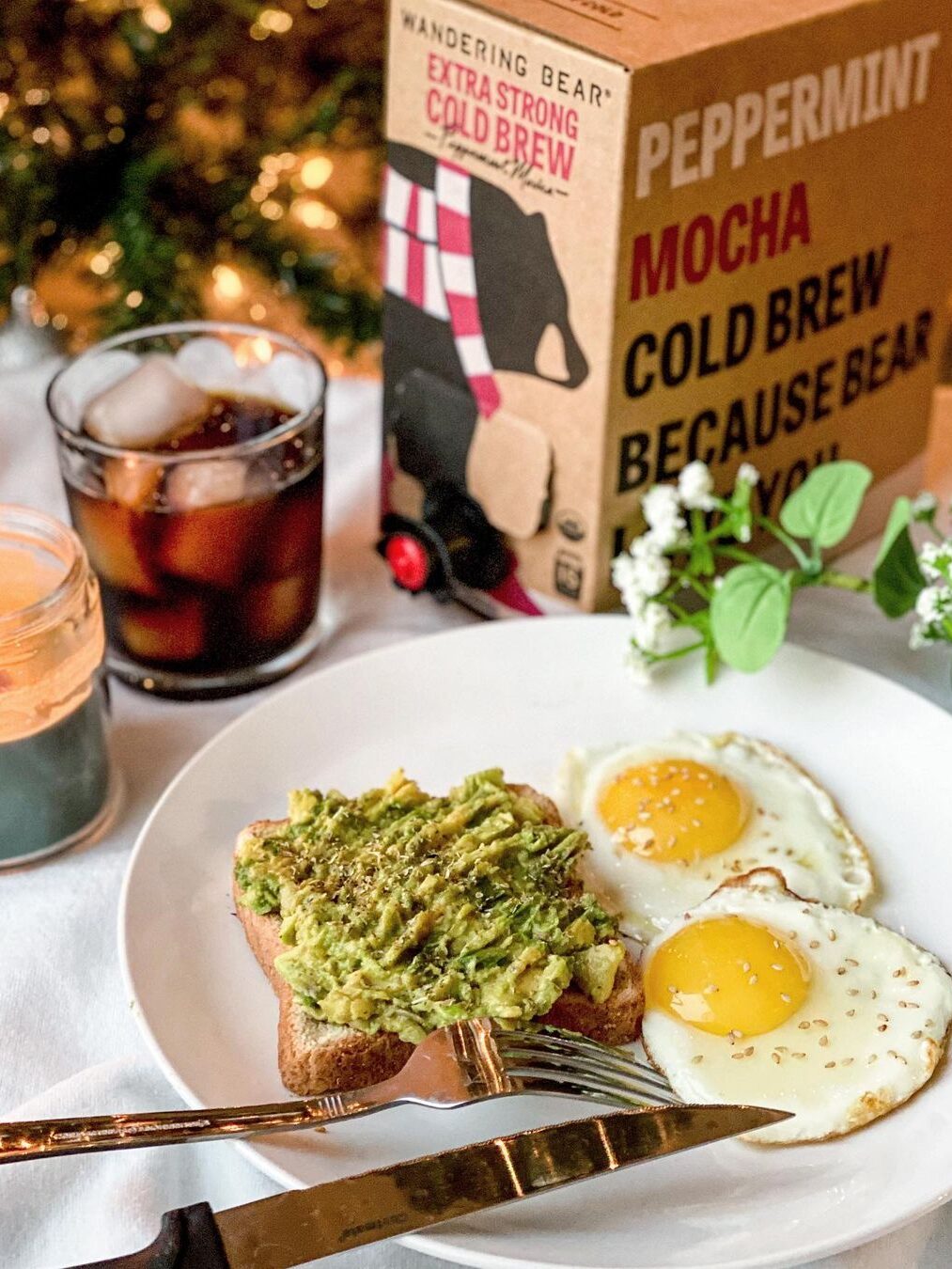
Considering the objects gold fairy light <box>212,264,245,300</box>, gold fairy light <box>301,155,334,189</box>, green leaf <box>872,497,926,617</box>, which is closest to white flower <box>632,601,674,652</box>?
green leaf <box>872,497,926,617</box>

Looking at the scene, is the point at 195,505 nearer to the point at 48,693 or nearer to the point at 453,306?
the point at 48,693

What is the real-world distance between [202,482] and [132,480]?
0.26 feet

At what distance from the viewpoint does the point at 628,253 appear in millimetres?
1576

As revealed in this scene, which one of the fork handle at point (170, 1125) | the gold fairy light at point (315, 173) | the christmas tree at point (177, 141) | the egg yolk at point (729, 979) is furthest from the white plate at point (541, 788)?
the gold fairy light at point (315, 173)

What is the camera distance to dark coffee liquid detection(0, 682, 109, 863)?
1.45m

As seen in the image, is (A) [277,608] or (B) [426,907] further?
(A) [277,608]

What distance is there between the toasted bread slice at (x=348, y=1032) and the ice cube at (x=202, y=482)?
1.60 ft

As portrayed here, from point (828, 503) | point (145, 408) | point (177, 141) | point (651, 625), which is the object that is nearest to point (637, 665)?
point (651, 625)

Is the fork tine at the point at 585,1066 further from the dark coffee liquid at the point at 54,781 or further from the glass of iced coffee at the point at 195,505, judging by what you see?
the glass of iced coffee at the point at 195,505

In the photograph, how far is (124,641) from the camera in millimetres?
1734

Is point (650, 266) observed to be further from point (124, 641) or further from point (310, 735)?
point (124, 641)

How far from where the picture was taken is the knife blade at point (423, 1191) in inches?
40.3

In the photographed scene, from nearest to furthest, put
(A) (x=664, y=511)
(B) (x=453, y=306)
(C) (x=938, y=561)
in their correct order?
(C) (x=938, y=561) < (A) (x=664, y=511) < (B) (x=453, y=306)

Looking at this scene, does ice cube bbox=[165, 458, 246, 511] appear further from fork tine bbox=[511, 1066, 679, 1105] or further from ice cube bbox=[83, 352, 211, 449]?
fork tine bbox=[511, 1066, 679, 1105]
